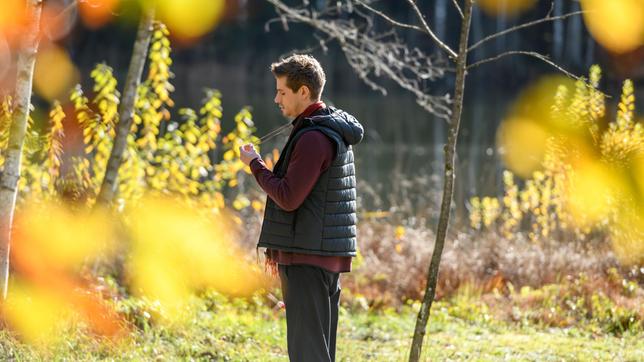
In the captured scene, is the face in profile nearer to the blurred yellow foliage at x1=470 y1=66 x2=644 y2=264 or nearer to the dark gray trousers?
the dark gray trousers

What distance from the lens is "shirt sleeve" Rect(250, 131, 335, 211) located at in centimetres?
360

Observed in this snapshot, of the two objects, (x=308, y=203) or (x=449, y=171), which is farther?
(x=449, y=171)

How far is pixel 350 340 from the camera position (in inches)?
243

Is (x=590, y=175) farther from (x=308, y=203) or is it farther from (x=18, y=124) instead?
(x=308, y=203)

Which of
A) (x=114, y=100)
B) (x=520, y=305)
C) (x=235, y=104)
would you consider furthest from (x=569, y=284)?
(x=235, y=104)

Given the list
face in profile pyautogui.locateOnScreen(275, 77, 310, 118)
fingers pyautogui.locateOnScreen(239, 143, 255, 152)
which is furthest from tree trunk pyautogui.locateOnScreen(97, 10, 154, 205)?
face in profile pyautogui.locateOnScreen(275, 77, 310, 118)

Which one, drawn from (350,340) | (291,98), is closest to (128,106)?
(350,340)

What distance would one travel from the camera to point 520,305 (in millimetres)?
7230

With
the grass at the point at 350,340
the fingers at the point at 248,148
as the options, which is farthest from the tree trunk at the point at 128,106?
the fingers at the point at 248,148

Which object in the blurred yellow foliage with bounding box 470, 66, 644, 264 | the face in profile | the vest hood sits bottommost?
the vest hood

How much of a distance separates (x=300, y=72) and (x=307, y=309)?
2.72 ft

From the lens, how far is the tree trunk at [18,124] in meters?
5.07

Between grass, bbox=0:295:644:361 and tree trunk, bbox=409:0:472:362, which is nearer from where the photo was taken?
tree trunk, bbox=409:0:472:362

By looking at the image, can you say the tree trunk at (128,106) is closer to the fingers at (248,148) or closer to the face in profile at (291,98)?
the fingers at (248,148)
